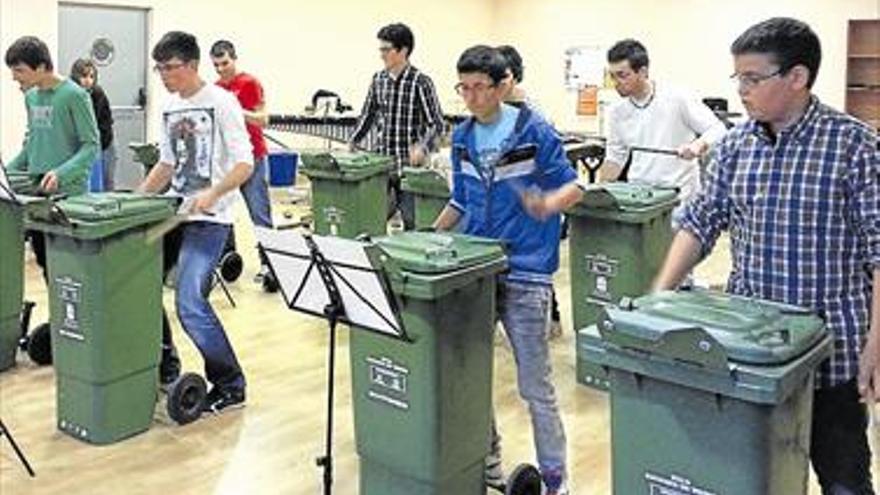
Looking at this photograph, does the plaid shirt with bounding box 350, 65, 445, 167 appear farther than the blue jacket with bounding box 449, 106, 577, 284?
Yes

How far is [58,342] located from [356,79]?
932 centimetres

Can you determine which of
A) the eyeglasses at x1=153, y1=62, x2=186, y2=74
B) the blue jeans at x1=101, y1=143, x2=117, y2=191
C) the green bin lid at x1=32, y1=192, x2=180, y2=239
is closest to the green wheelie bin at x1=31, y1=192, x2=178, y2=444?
the green bin lid at x1=32, y1=192, x2=180, y2=239

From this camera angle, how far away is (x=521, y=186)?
286 centimetres

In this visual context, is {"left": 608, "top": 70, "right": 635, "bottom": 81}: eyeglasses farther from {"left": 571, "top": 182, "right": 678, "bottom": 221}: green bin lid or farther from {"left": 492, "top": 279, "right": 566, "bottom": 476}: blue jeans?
{"left": 492, "top": 279, "right": 566, "bottom": 476}: blue jeans

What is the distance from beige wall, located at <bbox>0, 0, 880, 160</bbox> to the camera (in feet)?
34.9

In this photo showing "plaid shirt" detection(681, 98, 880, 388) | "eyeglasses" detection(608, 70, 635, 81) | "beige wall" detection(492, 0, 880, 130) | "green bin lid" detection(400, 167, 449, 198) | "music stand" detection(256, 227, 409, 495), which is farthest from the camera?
"beige wall" detection(492, 0, 880, 130)

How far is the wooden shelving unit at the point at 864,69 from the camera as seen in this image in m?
11.1

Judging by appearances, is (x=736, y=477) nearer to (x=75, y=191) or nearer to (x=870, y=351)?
(x=870, y=351)

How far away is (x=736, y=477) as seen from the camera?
2.05 metres

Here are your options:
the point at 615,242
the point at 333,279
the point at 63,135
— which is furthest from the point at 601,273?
the point at 63,135

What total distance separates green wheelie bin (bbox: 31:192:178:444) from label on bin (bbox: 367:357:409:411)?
1226mm

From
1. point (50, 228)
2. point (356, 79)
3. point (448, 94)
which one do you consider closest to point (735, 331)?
point (50, 228)

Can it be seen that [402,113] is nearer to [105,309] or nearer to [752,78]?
[105,309]

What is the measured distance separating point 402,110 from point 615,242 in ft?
5.81
